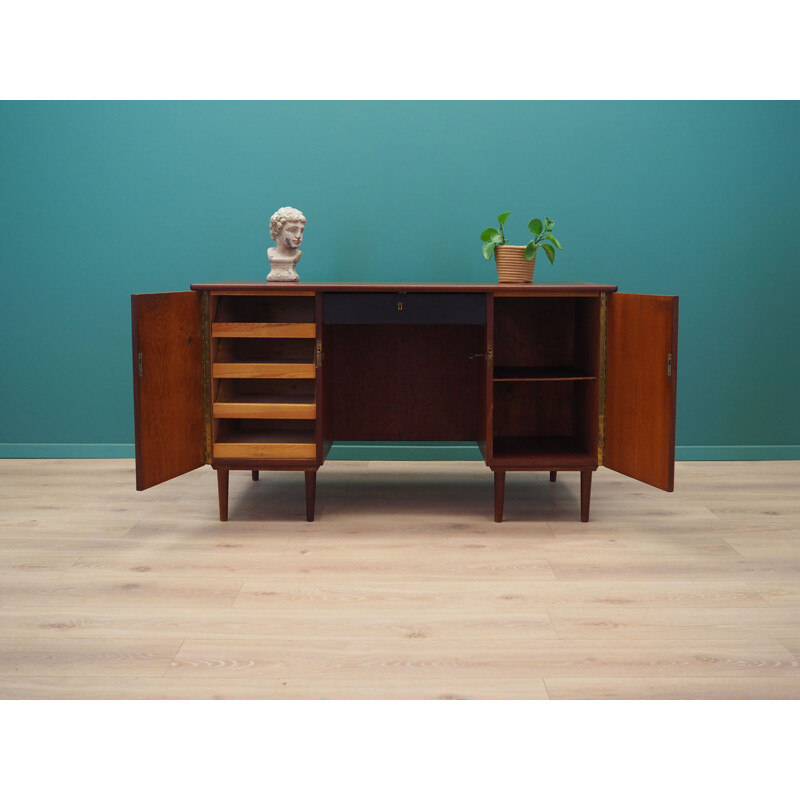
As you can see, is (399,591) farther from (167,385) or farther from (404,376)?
(404,376)

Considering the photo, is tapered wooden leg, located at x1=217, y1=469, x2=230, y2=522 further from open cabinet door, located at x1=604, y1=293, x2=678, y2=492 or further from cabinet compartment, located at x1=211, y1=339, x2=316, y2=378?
open cabinet door, located at x1=604, y1=293, x2=678, y2=492

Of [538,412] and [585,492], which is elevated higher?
[538,412]

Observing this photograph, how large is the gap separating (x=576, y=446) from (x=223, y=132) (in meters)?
2.36

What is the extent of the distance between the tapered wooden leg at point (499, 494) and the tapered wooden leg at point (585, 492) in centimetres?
31

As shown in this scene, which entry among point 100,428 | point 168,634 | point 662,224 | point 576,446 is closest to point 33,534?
point 168,634

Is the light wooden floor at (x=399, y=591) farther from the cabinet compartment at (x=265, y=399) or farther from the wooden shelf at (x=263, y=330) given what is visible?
the wooden shelf at (x=263, y=330)

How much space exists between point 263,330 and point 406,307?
21.9 inches

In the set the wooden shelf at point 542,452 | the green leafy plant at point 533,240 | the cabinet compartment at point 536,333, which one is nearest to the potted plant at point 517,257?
the green leafy plant at point 533,240

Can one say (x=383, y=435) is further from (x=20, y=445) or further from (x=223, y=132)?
(x=20, y=445)

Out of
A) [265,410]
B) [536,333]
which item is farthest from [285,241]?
[536,333]

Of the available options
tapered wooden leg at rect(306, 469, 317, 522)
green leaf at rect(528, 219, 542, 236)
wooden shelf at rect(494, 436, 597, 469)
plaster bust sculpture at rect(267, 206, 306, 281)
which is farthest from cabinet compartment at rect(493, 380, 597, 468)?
plaster bust sculpture at rect(267, 206, 306, 281)

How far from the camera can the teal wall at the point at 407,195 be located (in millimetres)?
4289

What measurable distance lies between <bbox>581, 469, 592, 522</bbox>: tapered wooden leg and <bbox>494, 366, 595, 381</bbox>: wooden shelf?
14.6 inches

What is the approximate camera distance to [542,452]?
3408mm
